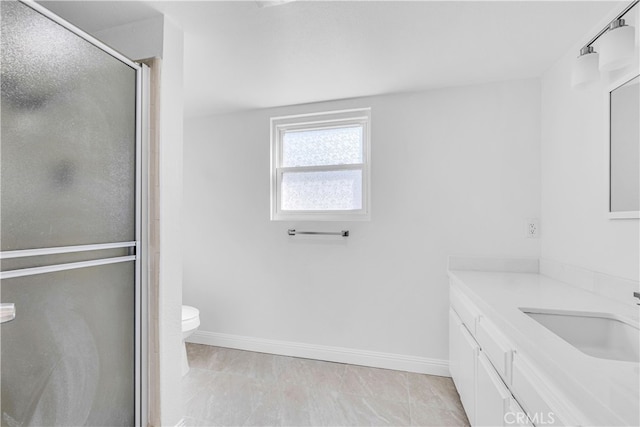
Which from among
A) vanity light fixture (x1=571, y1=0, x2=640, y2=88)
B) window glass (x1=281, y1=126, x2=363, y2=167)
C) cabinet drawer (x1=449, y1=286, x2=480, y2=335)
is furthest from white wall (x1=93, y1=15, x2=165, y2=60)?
cabinet drawer (x1=449, y1=286, x2=480, y2=335)

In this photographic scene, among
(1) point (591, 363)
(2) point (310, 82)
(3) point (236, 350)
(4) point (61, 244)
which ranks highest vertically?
(2) point (310, 82)

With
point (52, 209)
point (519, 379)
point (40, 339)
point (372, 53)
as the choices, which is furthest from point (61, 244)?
point (372, 53)

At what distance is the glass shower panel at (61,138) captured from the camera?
1050 mm

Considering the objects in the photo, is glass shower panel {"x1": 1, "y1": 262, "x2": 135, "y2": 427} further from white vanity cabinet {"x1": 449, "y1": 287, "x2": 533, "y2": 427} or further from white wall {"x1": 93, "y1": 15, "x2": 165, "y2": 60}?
white vanity cabinet {"x1": 449, "y1": 287, "x2": 533, "y2": 427}

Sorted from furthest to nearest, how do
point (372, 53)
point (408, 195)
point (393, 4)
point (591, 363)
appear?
point (408, 195) → point (372, 53) → point (393, 4) → point (591, 363)

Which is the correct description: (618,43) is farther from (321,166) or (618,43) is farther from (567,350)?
(321,166)

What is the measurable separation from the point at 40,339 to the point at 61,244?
1.15 feet

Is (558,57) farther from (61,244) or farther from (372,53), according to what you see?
(61,244)

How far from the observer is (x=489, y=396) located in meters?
1.33

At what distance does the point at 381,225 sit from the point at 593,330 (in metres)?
1.49

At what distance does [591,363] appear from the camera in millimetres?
799

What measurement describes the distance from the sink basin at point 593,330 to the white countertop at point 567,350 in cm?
3

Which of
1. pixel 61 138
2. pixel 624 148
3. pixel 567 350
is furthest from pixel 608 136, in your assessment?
pixel 61 138

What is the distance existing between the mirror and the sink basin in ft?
1.64
